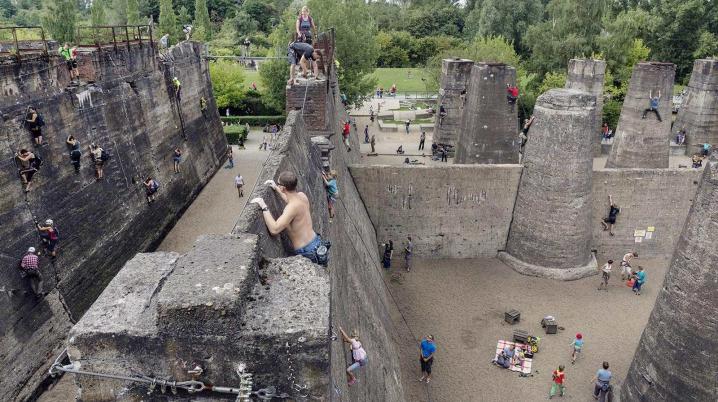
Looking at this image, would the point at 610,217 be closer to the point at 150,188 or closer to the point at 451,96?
the point at 451,96

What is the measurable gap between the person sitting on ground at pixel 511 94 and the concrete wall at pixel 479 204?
5210 millimetres

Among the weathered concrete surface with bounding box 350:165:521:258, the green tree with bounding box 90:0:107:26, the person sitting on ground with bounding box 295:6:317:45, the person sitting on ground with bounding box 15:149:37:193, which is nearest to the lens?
the person sitting on ground with bounding box 15:149:37:193

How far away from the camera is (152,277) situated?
13.2 feet

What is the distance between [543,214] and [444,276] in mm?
3542

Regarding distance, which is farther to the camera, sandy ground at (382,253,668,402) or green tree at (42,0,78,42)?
green tree at (42,0,78,42)

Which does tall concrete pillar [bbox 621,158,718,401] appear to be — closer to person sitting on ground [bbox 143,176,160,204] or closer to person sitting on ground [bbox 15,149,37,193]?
person sitting on ground [bbox 15,149,37,193]

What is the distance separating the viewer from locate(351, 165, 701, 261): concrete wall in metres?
16.6

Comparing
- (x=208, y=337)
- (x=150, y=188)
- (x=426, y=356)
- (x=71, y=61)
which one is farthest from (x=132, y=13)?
(x=208, y=337)

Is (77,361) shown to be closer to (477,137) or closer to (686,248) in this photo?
(686,248)

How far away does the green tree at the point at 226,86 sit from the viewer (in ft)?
119

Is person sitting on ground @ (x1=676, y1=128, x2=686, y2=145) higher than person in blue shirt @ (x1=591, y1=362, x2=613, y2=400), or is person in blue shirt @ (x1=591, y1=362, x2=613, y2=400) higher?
person sitting on ground @ (x1=676, y1=128, x2=686, y2=145)

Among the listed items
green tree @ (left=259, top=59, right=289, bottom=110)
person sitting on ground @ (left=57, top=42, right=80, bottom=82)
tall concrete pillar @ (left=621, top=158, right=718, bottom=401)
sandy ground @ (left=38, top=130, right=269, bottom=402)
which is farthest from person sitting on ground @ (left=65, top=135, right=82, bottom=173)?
green tree @ (left=259, top=59, right=289, bottom=110)

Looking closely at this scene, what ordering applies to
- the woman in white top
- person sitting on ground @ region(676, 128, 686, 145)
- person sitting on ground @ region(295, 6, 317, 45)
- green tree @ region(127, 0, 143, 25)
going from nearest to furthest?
the woman in white top
person sitting on ground @ region(295, 6, 317, 45)
person sitting on ground @ region(676, 128, 686, 145)
green tree @ region(127, 0, 143, 25)

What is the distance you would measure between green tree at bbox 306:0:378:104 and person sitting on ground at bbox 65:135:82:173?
19.1m
